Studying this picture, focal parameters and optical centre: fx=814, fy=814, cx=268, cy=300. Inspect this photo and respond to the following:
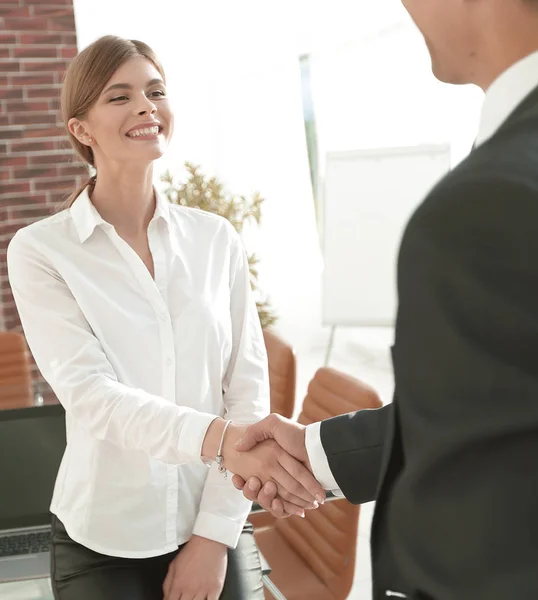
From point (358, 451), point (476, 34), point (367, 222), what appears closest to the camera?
point (476, 34)

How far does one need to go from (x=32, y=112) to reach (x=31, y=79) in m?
0.20

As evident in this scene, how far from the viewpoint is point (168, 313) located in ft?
6.40

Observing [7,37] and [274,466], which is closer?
[274,466]

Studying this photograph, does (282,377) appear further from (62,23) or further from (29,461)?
(62,23)

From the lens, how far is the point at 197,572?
183 centimetres

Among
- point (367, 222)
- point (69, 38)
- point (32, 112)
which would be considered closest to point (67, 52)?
point (69, 38)

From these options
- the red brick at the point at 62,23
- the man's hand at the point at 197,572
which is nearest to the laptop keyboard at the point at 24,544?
the man's hand at the point at 197,572

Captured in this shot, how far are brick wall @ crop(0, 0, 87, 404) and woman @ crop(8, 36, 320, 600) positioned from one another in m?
3.28

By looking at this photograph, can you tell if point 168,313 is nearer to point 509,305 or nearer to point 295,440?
point 295,440

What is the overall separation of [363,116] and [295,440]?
6.21 meters

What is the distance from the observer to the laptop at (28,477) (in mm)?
2334

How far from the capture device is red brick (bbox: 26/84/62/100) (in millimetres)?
5195

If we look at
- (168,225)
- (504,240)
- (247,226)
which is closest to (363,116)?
(247,226)

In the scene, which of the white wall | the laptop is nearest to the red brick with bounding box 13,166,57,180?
the white wall
